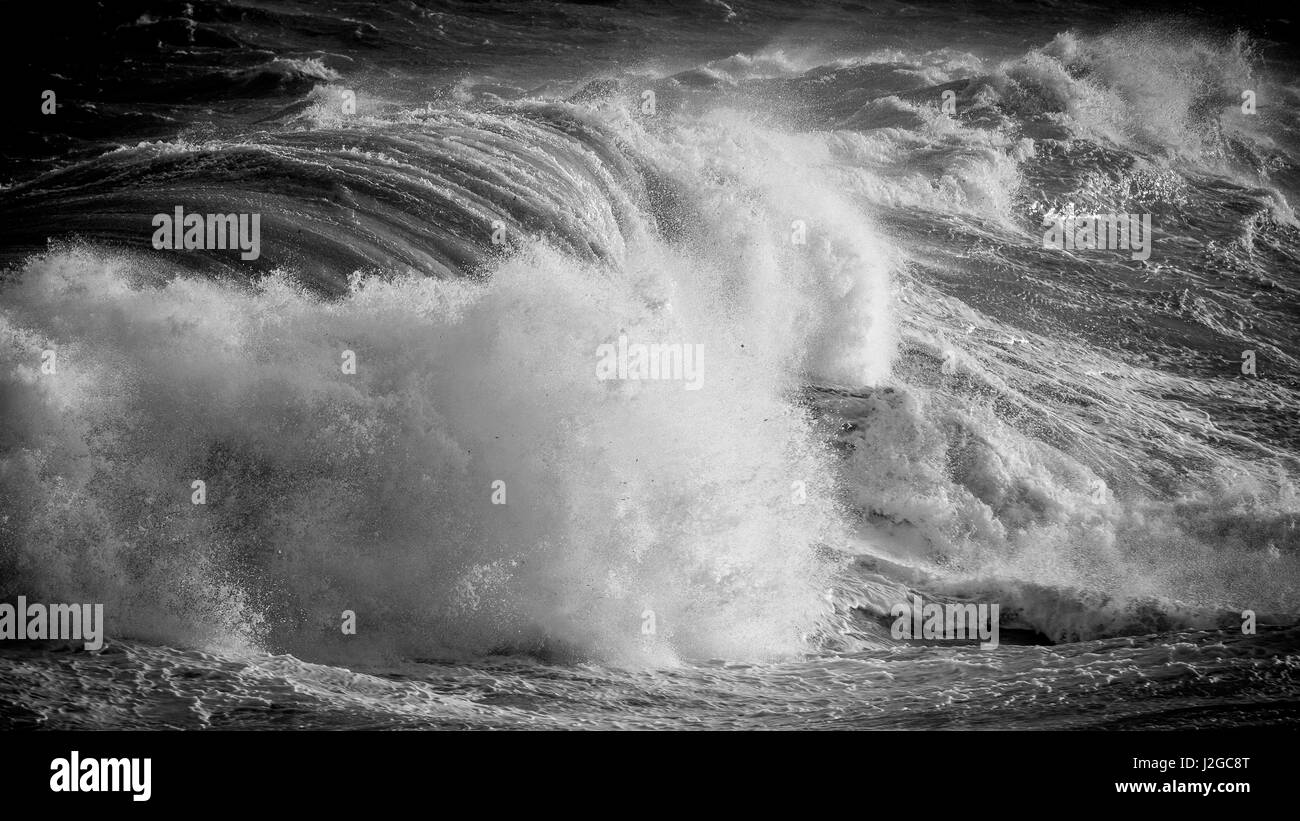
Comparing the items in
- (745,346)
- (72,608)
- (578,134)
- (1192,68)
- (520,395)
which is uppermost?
(1192,68)

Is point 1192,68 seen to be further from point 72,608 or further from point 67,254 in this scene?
point 72,608

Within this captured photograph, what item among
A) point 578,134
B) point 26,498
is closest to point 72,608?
point 26,498

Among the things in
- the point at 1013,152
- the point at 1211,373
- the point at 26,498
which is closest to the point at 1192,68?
the point at 1013,152

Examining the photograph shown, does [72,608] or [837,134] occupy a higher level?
[837,134]

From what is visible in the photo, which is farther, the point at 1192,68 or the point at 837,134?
the point at 1192,68

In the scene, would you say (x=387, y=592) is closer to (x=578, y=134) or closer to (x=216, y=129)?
(x=578, y=134)

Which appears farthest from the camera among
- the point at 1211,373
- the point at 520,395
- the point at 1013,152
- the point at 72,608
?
the point at 1013,152
